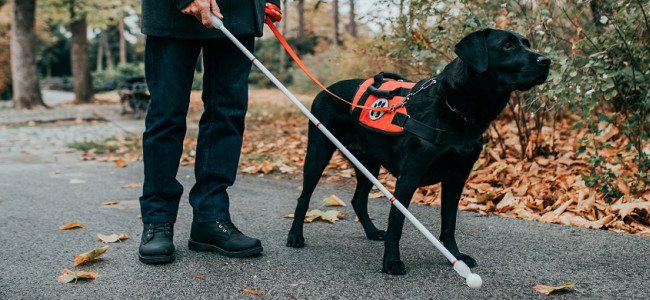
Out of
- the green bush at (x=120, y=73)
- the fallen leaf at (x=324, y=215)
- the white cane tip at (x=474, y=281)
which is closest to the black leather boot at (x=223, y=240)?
the fallen leaf at (x=324, y=215)

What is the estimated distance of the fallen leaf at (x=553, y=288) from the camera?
97.4 inches

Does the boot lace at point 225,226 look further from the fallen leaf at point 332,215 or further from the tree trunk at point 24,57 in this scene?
the tree trunk at point 24,57

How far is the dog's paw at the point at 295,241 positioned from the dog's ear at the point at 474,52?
4.46ft

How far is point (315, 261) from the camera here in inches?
116

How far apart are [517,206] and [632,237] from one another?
0.93 m

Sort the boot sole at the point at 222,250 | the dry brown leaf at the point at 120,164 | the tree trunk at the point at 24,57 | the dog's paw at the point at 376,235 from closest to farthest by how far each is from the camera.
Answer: the boot sole at the point at 222,250, the dog's paw at the point at 376,235, the dry brown leaf at the point at 120,164, the tree trunk at the point at 24,57

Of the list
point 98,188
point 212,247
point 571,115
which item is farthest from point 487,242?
point 571,115

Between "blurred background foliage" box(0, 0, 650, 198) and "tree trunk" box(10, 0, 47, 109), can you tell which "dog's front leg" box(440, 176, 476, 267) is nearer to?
"blurred background foliage" box(0, 0, 650, 198)

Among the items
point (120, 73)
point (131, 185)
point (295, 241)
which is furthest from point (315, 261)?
point (120, 73)

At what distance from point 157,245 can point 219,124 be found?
2.33 feet

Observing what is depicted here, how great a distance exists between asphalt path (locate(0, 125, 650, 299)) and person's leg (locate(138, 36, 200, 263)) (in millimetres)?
156

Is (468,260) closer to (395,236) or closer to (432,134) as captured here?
(395,236)

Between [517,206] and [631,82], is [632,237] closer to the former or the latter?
[517,206]

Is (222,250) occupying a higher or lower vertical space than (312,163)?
lower
